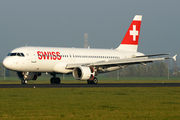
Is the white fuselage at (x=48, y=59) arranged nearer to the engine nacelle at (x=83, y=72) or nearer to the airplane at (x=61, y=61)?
the airplane at (x=61, y=61)

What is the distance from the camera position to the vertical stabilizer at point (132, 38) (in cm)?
5106

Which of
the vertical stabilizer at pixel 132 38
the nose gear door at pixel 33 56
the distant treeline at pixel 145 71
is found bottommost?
the distant treeline at pixel 145 71

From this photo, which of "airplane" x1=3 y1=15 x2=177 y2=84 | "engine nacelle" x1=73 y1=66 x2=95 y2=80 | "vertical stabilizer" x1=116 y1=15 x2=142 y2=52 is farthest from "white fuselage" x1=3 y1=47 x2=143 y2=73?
"vertical stabilizer" x1=116 y1=15 x2=142 y2=52

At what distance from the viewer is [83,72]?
39.1 meters

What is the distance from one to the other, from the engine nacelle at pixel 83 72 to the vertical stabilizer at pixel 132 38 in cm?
1171

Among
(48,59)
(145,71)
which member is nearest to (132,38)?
(48,59)

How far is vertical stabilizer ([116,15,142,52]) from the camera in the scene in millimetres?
51062

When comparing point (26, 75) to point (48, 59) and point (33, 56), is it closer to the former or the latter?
point (33, 56)

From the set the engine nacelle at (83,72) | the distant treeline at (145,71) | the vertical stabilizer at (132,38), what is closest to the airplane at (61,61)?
the engine nacelle at (83,72)

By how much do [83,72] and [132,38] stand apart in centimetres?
1482
